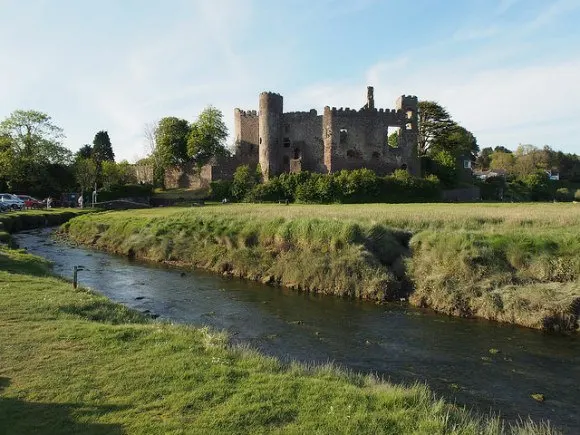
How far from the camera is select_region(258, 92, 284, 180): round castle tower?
5922 centimetres

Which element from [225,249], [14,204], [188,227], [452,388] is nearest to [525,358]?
[452,388]

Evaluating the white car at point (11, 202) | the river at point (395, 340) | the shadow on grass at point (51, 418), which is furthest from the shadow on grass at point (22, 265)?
the white car at point (11, 202)

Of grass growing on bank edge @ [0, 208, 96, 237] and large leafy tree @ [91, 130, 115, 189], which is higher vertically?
large leafy tree @ [91, 130, 115, 189]

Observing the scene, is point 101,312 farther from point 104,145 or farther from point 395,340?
point 104,145

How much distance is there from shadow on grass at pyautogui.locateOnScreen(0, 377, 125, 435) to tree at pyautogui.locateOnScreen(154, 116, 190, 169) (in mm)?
62335

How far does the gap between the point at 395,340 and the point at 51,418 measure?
9801mm

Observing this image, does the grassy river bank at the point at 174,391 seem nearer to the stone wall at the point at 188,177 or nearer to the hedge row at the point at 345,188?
the hedge row at the point at 345,188

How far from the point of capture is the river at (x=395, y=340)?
10.4 m

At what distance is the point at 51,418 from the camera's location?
21.7 ft

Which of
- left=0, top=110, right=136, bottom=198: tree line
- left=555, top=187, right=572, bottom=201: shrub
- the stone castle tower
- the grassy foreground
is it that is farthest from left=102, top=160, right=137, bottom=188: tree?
left=555, top=187, right=572, bottom=201: shrub

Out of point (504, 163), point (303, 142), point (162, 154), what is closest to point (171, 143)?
point (162, 154)

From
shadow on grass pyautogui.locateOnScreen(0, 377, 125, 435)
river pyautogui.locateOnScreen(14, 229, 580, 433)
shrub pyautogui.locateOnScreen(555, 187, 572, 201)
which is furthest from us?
shrub pyautogui.locateOnScreen(555, 187, 572, 201)

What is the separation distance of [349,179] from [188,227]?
25293 mm

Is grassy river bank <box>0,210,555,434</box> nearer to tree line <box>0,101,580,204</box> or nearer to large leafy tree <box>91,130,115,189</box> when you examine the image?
tree line <box>0,101,580,204</box>
